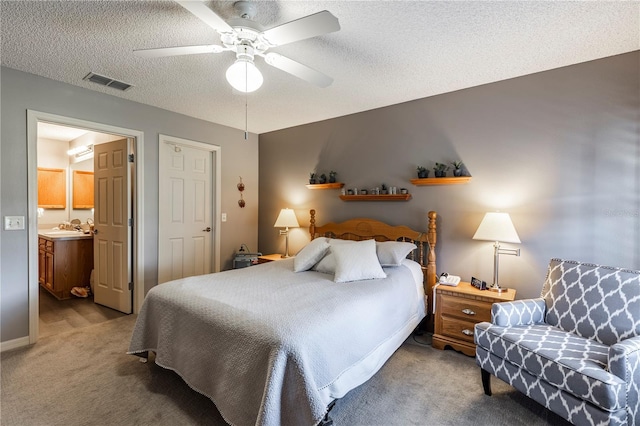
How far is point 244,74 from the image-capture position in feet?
6.09

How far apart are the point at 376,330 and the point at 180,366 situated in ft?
4.33

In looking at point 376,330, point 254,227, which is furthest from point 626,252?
point 254,227

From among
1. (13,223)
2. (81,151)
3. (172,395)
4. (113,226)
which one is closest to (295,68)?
(172,395)

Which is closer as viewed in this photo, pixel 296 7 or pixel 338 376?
pixel 338 376

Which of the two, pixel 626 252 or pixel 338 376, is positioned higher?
pixel 626 252

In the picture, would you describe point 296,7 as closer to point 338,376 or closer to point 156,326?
point 338,376

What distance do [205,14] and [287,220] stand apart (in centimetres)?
282

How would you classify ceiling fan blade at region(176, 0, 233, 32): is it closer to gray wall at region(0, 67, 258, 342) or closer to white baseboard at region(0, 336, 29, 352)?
gray wall at region(0, 67, 258, 342)

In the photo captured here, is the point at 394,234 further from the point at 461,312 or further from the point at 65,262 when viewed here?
the point at 65,262

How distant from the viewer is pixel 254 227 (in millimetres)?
4887

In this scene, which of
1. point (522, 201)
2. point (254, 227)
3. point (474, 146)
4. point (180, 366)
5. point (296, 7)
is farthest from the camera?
point (254, 227)

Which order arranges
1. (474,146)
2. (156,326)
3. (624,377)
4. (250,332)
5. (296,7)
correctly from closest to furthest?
(624,377) → (250,332) → (296,7) → (156,326) → (474,146)

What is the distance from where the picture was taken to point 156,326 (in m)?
2.18

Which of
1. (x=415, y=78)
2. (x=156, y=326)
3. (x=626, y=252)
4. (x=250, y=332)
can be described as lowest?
(x=156, y=326)
